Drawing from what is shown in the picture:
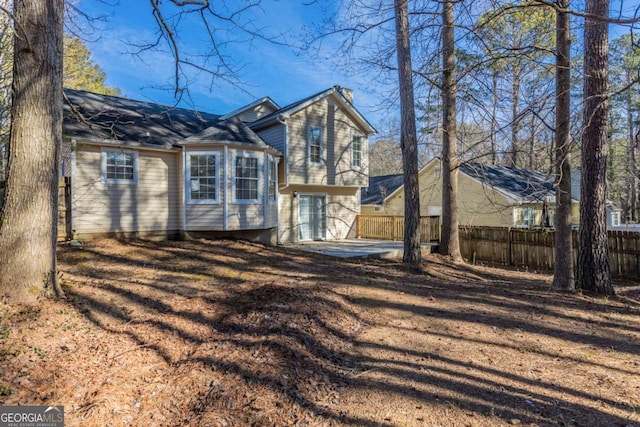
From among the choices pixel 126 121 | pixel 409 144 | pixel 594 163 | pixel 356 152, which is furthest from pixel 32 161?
pixel 356 152

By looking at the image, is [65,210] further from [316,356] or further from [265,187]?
[316,356]

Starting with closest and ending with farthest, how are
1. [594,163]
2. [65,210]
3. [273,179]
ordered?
[594,163]
[65,210]
[273,179]

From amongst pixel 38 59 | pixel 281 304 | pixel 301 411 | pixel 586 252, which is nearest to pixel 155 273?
pixel 281 304

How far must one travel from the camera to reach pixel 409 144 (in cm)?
914

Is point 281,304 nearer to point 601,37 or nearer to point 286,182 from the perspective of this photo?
point 601,37

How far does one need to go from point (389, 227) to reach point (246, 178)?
7.74 m

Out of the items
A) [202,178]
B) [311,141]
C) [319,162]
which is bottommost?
[202,178]

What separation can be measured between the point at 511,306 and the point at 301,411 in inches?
173

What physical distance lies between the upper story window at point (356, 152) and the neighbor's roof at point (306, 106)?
62 cm

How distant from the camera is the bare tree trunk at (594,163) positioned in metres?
6.49

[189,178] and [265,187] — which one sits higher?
[189,178]

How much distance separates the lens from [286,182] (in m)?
13.8

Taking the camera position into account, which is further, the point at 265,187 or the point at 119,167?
the point at 265,187

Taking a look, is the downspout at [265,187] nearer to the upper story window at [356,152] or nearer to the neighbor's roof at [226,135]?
the neighbor's roof at [226,135]
